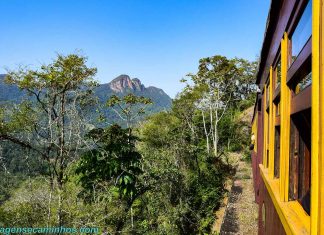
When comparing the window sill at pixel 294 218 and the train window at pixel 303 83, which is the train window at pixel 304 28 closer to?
the train window at pixel 303 83

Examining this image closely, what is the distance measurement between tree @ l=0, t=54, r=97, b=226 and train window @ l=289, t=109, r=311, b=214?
4.88 metres

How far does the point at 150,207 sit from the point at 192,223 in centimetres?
162

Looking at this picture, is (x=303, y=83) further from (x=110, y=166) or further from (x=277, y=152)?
(x=110, y=166)

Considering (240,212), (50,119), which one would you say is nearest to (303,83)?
(50,119)

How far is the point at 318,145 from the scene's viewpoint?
114cm

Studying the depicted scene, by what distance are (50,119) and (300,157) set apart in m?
5.32

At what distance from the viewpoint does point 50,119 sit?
6488 millimetres

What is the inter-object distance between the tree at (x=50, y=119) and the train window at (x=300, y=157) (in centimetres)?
488

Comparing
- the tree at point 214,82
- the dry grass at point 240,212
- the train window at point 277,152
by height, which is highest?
the tree at point 214,82

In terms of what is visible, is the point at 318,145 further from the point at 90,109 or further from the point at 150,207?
the point at 150,207

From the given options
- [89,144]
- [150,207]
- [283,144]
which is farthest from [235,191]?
[283,144]

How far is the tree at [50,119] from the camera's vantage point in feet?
21.6

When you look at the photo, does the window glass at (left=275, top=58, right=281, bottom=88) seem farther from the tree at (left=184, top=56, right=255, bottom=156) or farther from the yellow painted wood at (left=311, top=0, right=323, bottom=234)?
the tree at (left=184, top=56, right=255, bottom=156)

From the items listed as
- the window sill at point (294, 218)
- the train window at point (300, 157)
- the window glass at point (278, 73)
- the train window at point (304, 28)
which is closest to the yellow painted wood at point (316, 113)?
the train window at point (304, 28)
